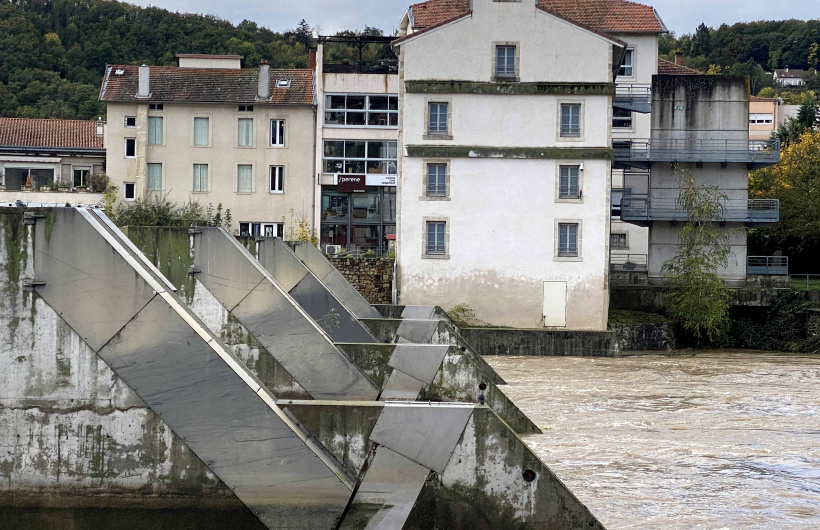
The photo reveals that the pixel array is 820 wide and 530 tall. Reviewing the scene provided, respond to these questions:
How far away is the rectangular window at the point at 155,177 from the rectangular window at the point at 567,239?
1974 cm

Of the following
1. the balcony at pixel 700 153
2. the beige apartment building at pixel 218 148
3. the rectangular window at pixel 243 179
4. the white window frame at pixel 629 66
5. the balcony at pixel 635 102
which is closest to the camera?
the balcony at pixel 700 153

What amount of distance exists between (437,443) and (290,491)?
1.30 m

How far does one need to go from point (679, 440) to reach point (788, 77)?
14642 cm

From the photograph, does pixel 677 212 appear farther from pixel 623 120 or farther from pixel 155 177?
pixel 155 177

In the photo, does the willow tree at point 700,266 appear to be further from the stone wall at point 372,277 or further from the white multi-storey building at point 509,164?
the stone wall at point 372,277

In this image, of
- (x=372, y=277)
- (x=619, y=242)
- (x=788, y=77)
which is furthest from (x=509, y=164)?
(x=788, y=77)

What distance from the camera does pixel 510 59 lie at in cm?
3744

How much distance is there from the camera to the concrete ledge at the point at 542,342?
34.7 meters

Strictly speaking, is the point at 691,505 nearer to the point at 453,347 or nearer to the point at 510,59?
the point at 453,347

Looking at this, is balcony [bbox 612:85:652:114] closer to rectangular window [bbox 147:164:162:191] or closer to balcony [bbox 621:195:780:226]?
balcony [bbox 621:195:780:226]

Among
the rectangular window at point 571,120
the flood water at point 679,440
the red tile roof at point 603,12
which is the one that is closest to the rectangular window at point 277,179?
the red tile roof at point 603,12

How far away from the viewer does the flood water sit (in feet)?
44.2

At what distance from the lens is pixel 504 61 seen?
1475 inches

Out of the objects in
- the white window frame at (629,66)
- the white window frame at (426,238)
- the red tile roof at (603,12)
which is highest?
the red tile roof at (603,12)
